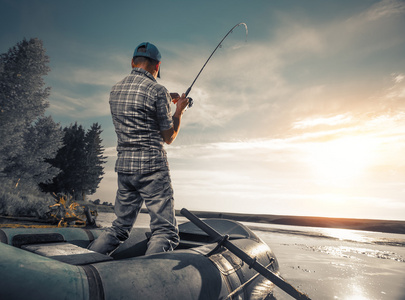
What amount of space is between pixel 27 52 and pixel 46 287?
74.2 ft

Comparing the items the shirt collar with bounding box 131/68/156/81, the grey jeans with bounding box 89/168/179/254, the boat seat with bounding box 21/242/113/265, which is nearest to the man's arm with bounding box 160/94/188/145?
the grey jeans with bounding box 89/168/179/254

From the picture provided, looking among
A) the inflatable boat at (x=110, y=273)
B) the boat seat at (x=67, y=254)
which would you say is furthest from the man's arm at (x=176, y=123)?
the boat seat at (x=67, y=254)

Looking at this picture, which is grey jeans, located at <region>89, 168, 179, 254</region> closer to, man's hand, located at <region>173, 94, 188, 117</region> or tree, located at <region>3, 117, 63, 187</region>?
man's hand, located at <region>173, 94, 188, 117</region>

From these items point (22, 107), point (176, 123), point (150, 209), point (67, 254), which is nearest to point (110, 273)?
point (67, 254)

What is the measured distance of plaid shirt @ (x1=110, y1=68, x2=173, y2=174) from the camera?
212cm

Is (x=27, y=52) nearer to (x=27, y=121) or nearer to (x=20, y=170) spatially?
(x=27, y=121)

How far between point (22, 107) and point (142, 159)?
799 inches

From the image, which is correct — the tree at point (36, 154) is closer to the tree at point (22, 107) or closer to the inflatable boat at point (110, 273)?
the tree at point (22, 107)

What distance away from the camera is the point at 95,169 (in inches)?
1356

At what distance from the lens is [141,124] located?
217 cm

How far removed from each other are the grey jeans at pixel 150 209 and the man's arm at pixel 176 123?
1.06 feet

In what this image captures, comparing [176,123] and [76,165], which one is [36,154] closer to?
[76,165]

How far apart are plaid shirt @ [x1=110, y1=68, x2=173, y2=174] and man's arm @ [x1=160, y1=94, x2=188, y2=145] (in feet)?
0.16

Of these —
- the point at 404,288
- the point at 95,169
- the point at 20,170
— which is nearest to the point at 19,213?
the point at 20,170
